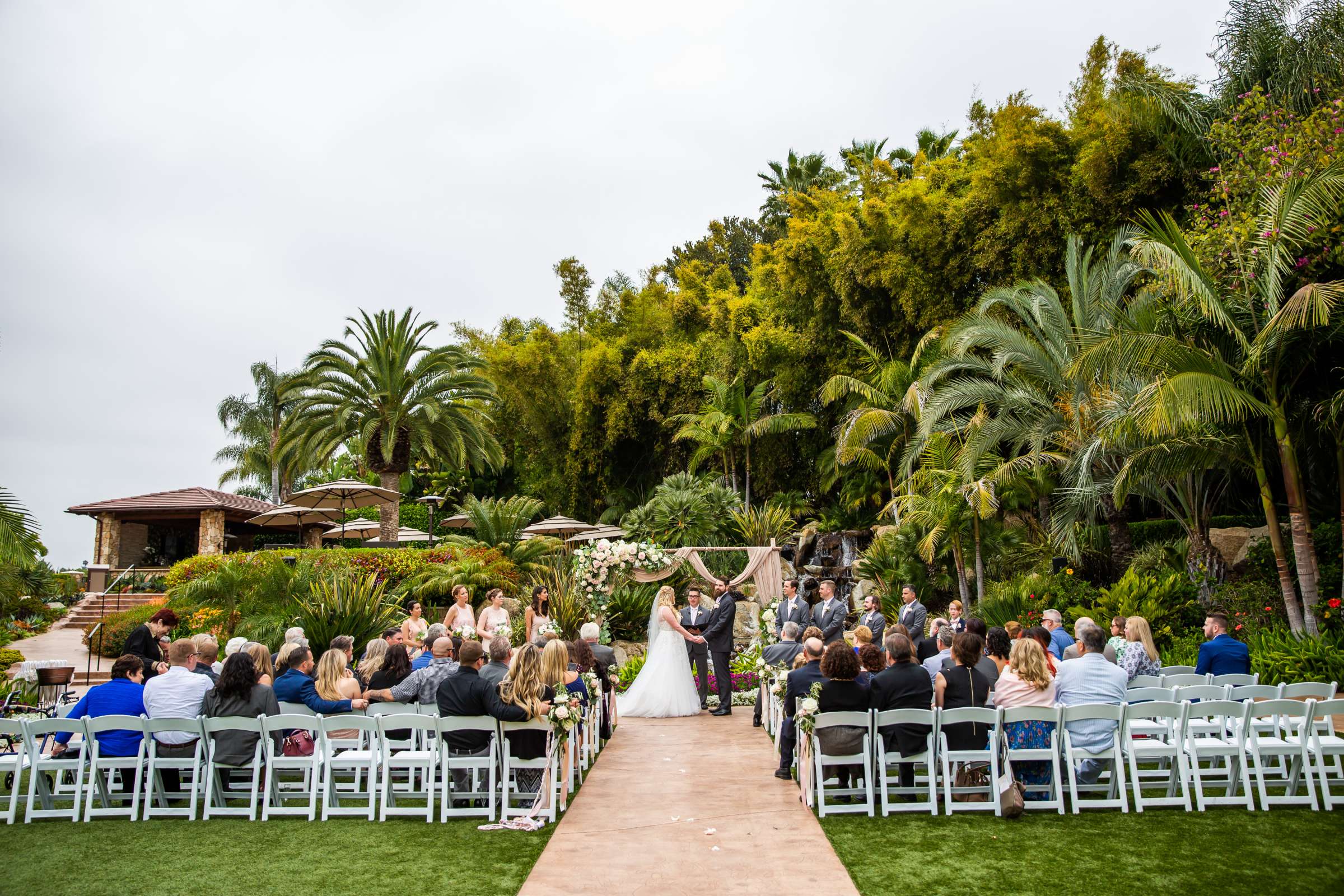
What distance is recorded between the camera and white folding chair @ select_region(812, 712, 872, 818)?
6562mm

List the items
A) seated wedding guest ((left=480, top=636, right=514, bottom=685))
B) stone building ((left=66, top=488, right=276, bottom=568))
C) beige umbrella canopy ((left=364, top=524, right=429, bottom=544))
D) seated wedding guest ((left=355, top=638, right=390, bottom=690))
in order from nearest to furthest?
seated wedding guest ((left=480, top=636, right=514, bottom=685)) < seated wedding guest ((left=355, top=638, right=390, bottom=690)) < beige umbrella canopy ((left=364, top=524, right=429, bottom=544)) < stone building ((left=66, top=488, right=276, bottom=568))

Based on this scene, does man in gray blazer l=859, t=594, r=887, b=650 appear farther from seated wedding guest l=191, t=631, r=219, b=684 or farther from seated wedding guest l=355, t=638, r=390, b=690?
seated wedding guest l=191, t=631, r=219, b=684

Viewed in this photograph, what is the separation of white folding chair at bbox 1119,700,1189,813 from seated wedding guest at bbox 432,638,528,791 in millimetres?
4297

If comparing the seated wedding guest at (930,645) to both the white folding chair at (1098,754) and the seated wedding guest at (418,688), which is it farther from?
the seated wedding guest at (418,688)

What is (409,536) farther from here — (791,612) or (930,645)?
(930,645)

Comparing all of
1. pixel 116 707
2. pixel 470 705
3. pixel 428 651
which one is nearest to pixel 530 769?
pixel 470 705

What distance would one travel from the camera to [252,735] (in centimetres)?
689

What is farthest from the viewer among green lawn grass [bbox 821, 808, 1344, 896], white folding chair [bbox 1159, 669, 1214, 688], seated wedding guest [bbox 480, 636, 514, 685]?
white folding chair [bbox 1159, 669, 1214, 688]

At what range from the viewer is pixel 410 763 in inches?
272

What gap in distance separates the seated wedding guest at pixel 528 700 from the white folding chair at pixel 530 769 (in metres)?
0.03

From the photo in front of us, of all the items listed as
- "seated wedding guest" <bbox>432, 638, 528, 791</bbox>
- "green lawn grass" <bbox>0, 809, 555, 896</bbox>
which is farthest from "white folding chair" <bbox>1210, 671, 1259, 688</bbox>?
"seated wedding guest" <bbox>432, 638, 528, 791</bbox>

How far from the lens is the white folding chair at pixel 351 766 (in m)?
6.56

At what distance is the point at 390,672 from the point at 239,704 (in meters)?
1.42

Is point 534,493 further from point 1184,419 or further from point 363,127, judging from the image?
point 1184,419
